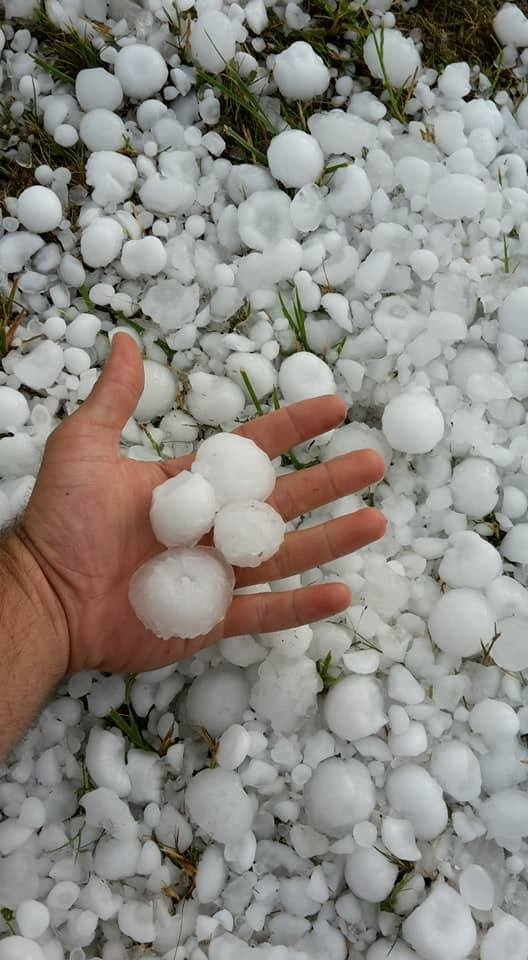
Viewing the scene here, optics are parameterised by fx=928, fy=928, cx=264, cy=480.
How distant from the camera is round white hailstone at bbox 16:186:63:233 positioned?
4.36ft

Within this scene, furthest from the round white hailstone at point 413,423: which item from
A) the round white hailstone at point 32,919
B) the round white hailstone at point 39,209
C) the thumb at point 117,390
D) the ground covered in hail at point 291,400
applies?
the round white hailstone at point 32,919

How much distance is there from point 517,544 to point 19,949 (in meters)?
0.77

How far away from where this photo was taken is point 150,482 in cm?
113

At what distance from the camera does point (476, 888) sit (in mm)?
1098

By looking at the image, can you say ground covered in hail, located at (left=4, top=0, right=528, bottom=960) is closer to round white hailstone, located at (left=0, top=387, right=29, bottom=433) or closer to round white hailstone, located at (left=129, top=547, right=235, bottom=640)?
round white hailstone, located at (left=0, top=387, right=29, bottom=433)

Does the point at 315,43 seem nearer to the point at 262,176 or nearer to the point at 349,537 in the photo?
the point at 262,176

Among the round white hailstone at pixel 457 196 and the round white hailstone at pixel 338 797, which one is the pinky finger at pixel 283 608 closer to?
the round white hailstone at pixel 338 797

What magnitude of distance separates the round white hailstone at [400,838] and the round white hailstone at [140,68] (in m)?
1.09

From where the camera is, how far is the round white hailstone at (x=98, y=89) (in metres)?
1.39

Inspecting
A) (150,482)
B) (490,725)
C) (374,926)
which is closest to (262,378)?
(150,482)

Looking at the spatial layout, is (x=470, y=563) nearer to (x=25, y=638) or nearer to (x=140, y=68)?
(x=25, y=638)

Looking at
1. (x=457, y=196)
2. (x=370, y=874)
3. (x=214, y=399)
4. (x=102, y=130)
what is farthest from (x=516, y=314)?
(x=370, y=874)

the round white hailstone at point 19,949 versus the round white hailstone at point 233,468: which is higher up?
the round white hailstone at point 233,468

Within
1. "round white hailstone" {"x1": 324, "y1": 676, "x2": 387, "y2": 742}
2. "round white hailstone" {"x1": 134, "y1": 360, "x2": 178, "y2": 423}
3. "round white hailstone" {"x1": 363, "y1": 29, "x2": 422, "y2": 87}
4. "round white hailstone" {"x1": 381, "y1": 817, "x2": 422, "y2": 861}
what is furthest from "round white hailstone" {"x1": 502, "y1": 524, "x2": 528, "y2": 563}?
"round white hailstone" {"x1": 363, "y1": 29, "x2": 422, "y2": 87}
